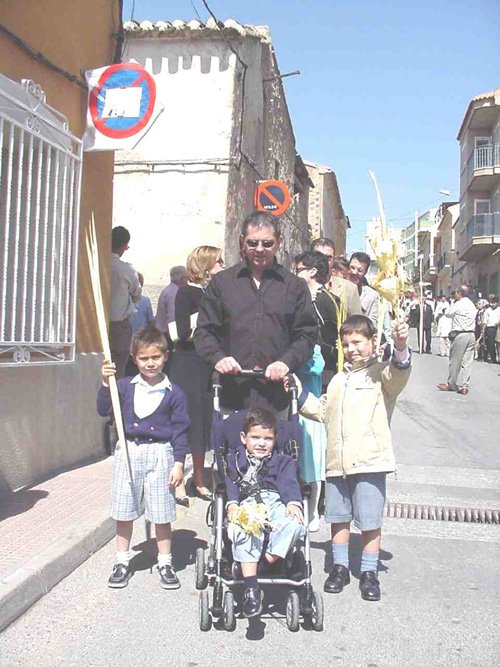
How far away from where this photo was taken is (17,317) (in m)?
5.91

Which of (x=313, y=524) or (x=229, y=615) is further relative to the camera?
(x=313, y=524)

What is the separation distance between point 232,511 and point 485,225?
3862cm

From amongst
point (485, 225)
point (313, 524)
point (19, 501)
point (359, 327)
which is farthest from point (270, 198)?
point (485, 225)

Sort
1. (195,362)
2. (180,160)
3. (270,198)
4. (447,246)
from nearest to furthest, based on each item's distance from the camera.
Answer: (195,362) < (270,198) < (180,160) < (447,246)

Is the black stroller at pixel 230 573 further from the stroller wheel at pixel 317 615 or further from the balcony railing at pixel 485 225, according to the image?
the balcony railing at pixel 485 225

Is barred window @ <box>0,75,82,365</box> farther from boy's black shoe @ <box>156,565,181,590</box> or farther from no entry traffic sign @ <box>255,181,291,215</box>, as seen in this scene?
no entry traffic sign @ <box>255,181,291,215</box>

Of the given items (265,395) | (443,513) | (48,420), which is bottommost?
(443,513)

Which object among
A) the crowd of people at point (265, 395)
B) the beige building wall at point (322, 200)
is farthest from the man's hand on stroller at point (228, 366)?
the beige building wall at point (322, 200)

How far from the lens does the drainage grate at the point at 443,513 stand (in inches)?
235

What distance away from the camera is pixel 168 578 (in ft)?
14.3

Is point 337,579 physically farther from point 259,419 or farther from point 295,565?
point 259,419

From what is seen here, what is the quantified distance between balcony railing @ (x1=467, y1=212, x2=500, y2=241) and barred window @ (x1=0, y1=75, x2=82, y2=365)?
116 ft

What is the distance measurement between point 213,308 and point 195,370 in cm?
194

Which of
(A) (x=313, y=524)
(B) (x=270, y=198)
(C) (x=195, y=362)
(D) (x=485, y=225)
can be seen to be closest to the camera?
(A) (x=313, y=524)
